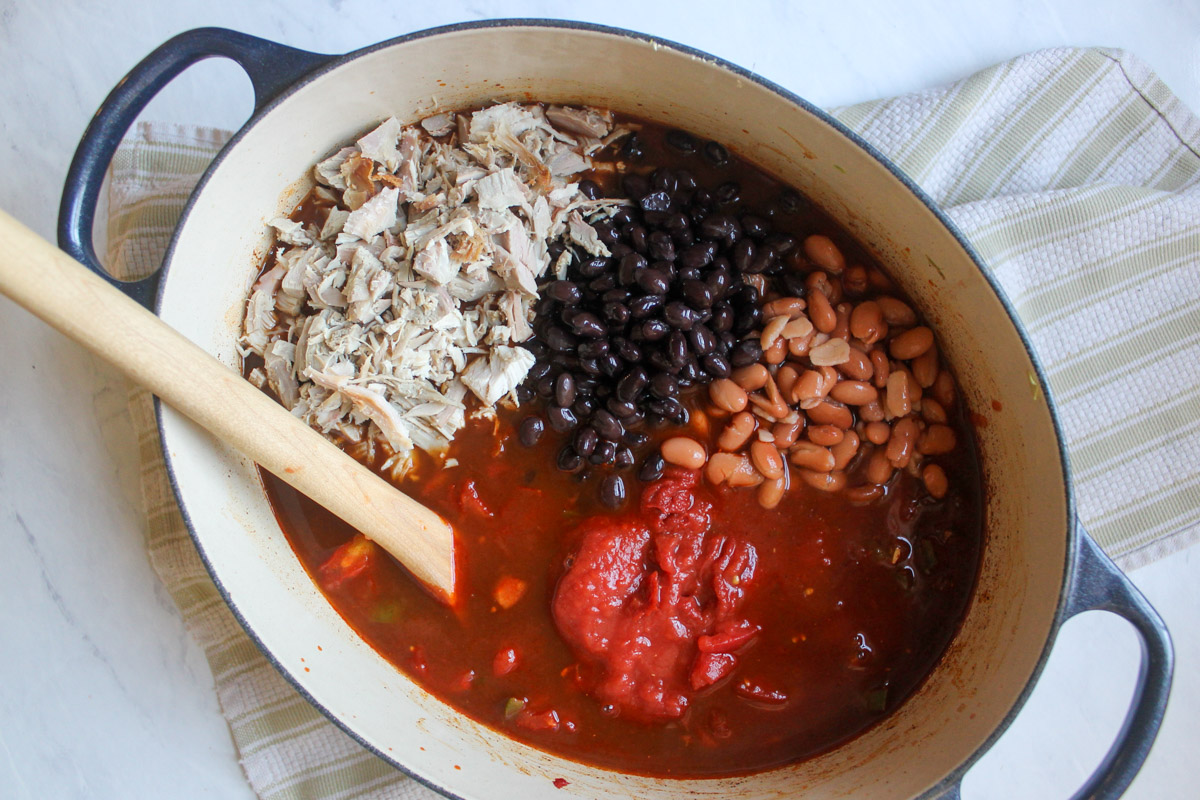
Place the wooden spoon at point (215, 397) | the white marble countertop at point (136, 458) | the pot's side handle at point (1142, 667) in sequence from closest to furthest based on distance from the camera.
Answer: the wooden spoon at point (215, 397)
the pot's side handle at point (1142, 667)
the white marble countertop at point (136, 458)

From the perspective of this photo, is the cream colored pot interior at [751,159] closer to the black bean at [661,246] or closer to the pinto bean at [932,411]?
the pinto bean at [932,411]

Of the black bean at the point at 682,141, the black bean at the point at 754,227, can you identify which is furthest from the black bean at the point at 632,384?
the black bean at the point at 682,141

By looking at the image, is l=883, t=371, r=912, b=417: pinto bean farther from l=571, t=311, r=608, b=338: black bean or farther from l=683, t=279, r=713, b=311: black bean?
l=571, t=311, r=608, b=338: black bean

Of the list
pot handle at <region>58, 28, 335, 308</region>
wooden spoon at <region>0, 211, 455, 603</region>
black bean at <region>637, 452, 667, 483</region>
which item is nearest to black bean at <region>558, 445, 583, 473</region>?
black bean at <region>637, 452, 667, 483</region>

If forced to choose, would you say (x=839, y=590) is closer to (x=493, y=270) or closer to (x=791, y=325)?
(x=791, y=325)

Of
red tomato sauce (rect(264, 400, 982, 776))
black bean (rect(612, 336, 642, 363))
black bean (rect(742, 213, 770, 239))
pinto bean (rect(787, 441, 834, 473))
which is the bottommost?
red tomato sauce (rect(264, 400, 982, 776))

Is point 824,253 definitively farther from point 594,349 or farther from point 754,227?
point 594,349

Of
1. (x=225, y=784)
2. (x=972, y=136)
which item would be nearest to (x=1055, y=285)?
(x=972, y=136)
